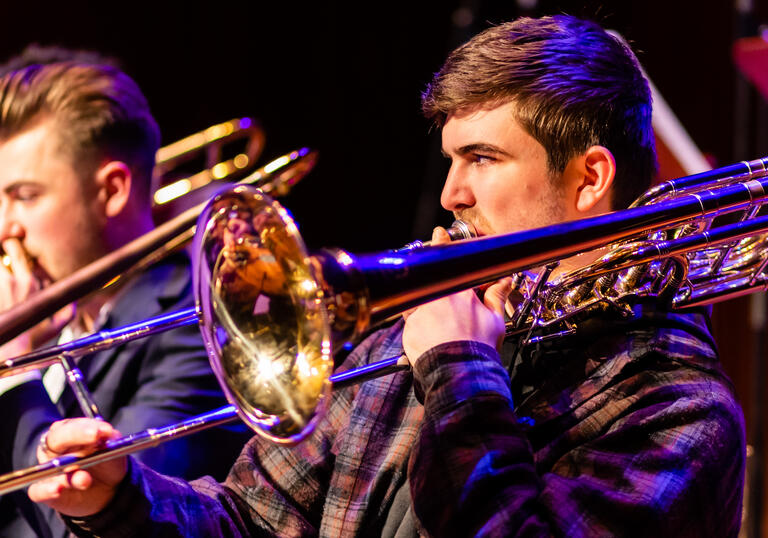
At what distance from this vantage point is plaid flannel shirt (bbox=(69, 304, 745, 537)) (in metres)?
1.26

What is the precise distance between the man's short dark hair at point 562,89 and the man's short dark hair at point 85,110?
119 centimetres

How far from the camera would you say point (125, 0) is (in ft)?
14.2

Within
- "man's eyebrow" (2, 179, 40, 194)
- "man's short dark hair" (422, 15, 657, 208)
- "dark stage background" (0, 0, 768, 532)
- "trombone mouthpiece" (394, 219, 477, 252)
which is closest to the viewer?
"trombone mouthpiece" (394, 219, 477, 252)

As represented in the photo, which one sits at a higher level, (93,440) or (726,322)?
(93,440)

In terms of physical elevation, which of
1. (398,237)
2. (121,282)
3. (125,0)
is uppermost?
(125,0)

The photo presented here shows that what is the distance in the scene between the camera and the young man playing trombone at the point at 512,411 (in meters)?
1.27

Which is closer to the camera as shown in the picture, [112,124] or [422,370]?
[422,370]

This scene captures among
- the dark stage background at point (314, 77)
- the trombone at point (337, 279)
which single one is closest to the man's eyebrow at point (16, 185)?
the trombone at point (337, 279)

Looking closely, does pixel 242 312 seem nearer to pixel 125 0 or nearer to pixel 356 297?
pixel 356 297

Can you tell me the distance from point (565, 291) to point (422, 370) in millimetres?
369

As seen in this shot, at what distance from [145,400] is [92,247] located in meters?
0.52

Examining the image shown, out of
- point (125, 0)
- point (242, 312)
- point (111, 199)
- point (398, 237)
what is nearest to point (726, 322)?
point (398, 237)

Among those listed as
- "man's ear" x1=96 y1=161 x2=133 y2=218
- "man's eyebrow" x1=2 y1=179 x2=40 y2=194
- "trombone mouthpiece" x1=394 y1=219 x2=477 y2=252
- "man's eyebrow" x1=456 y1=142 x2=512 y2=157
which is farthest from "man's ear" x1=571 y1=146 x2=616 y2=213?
"man's eyebrow" x1=2 y1=179 x2=40 y2=194

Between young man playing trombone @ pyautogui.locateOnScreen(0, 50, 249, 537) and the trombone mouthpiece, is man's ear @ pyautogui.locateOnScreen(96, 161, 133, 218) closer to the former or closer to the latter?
young man playing trombone @ pyautogui.locateOnScreen(0, 50, 249, 537)
